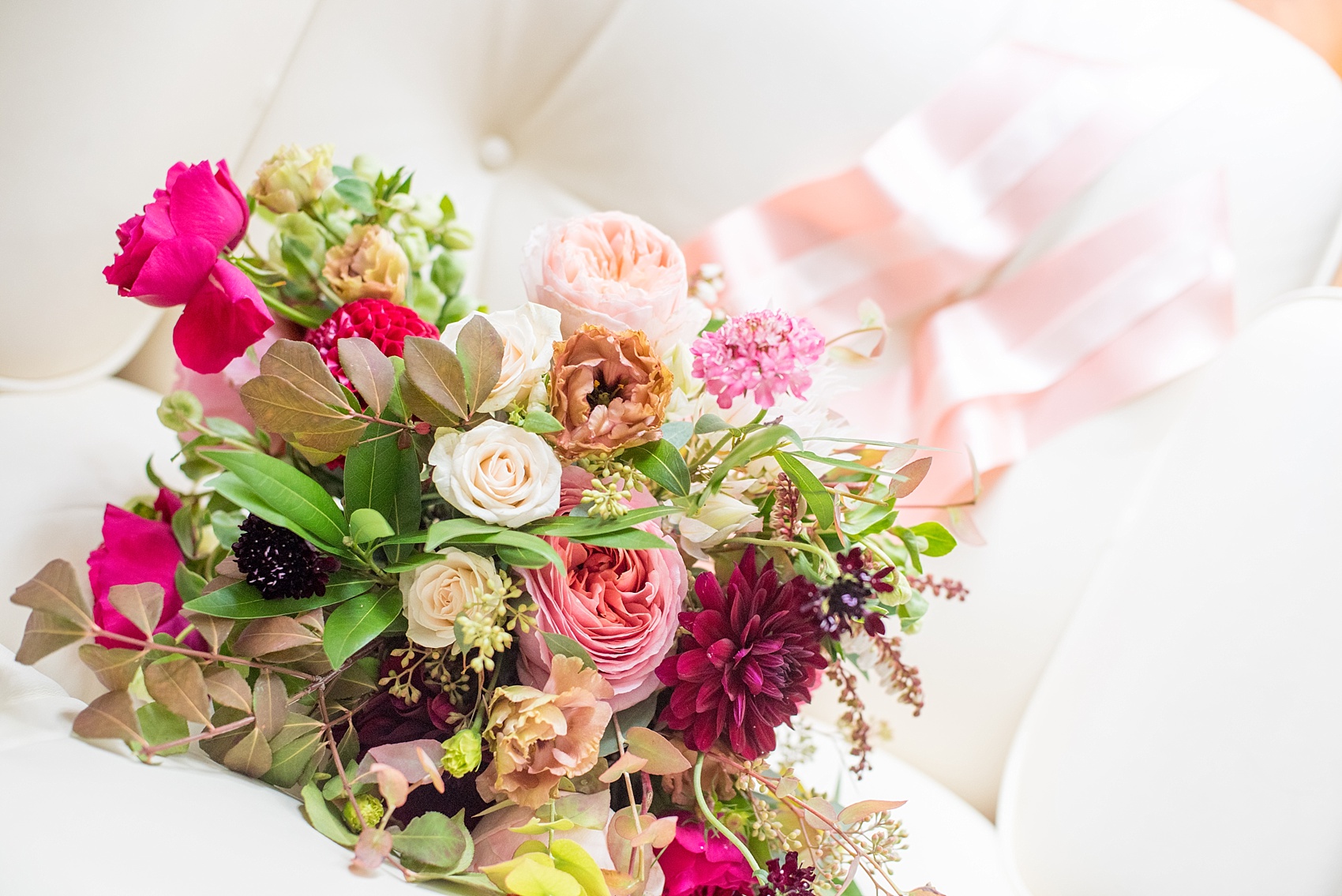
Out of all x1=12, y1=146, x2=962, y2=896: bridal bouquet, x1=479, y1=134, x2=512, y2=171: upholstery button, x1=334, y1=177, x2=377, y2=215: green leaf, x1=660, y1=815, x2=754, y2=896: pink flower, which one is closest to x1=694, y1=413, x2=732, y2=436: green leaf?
x1=12, y1=146, x2=962, y2=896: bridal bouquet

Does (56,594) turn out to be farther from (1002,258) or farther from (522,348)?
(1002,258)

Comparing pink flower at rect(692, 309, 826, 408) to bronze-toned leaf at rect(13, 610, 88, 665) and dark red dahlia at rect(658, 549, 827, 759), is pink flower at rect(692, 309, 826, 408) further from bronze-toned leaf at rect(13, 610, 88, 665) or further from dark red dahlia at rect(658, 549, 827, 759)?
bronze-toned leaf at rect(13, 610, 88, 665)

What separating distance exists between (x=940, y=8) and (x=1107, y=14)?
6.5 inches

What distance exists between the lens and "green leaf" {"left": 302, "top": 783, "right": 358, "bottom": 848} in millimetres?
431

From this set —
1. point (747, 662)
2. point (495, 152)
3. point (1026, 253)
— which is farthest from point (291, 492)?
point (1026, 253)

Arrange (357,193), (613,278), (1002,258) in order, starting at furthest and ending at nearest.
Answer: (1002,258), (357,193), (613,278)

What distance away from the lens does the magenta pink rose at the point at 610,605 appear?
1.40 ft

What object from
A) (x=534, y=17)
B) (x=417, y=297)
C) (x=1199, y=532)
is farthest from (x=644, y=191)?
(x=1199, y=532)

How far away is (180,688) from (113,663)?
4 centimetres

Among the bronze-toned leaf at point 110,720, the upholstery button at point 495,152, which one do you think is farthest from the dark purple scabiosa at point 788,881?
the upholstery button at point 495,152

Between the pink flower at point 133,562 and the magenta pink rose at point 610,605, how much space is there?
0.24 meters

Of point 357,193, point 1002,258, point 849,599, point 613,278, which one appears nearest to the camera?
point 849,599

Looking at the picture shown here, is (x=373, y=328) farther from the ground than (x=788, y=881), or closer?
farther from the ground

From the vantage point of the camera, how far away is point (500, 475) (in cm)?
41
